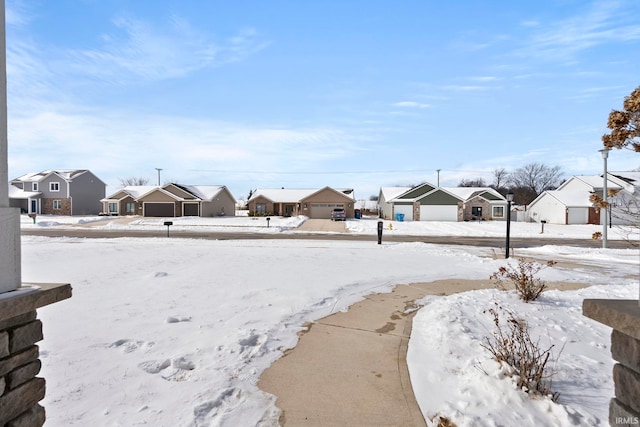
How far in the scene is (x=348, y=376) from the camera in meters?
4.65

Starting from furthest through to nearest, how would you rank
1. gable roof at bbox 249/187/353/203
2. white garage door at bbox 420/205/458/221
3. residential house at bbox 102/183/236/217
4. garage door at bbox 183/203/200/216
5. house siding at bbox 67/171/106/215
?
gable roof at bbox 249/187/353/203
house siding at bbox 67/171/106/215
garage door at bbox 183/203/200/216
residential house at bbox 102/183/236/217
white garage door at bbox 420/205/458/221

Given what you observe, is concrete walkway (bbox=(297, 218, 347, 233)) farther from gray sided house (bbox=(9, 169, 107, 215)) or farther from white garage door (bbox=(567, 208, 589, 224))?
gray sided house (bbox=(9, 169, 107, 215))

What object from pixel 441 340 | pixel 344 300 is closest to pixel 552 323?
pixel 441 340

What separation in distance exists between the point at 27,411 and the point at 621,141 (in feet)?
21.1

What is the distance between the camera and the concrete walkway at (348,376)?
3.80m

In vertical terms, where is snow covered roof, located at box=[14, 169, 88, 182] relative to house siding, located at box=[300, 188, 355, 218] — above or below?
above

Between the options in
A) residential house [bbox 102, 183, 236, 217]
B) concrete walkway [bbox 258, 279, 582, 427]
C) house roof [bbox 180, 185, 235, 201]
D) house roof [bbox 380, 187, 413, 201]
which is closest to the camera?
concrete walkway [bbox 258, 279, 582, 427]


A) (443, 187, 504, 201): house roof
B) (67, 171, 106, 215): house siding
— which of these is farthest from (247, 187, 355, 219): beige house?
(67, 171, 106, 215): house siding

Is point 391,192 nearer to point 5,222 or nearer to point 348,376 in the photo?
point 348,376

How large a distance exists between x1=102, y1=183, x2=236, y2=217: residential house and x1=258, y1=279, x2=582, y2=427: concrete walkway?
4363 cm

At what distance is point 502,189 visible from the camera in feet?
297

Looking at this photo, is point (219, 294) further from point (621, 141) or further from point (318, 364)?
point (621, 141)

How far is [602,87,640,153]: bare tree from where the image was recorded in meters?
3.98

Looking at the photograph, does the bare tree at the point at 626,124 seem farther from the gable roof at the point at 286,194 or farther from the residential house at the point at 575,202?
the gable roof at the point at 286,194
